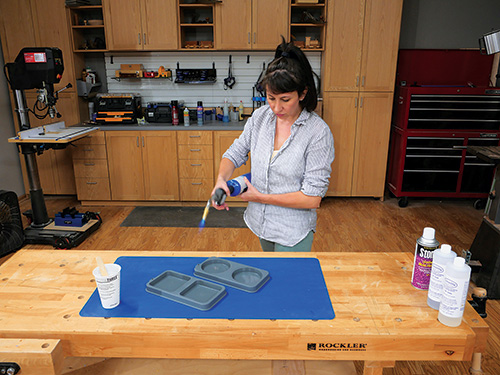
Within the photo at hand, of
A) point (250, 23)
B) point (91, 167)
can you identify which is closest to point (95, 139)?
point (91, 167)

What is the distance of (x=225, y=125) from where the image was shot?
166 inches

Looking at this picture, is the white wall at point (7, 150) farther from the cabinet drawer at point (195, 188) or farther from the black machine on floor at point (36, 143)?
the cabinet drawer at point (195, 188)

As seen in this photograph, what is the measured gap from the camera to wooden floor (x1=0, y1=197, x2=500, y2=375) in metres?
3.45

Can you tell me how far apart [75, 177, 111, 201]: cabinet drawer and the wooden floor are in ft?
0.41

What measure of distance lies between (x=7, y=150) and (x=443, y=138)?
4695 mm

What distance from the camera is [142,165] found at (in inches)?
168

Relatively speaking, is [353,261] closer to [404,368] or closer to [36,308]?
[404,368]

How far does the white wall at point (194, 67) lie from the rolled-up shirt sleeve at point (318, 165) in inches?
124

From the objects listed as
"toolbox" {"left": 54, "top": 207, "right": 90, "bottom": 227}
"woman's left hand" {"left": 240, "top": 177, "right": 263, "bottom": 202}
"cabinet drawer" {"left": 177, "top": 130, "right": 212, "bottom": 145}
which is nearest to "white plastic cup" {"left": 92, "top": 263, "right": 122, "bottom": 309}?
"woman's left hand" {"left": 240, "top": 177, "right": 263, "bottom": 202}

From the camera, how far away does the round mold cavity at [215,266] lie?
1.48 m

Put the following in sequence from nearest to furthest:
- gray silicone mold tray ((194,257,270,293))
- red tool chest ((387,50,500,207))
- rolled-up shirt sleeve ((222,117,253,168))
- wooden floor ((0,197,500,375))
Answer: gray silicone mold tray ((194,257,270,293)) < rolled-up shirt sleeve ((222,117,253,168)) < wooden floor ((0,197,500,375)) < red tool chest ((387,50,500,207))

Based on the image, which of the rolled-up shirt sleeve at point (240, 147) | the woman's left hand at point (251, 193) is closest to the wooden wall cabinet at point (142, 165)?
the rolled-up shirt sleeve at point (240, 147)

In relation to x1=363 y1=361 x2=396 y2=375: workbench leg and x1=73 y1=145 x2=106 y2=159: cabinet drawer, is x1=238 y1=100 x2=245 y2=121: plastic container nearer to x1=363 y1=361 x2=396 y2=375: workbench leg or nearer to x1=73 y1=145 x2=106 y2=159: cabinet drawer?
x1=73 y1=145 x2=106 y2=159: cabinet drawer

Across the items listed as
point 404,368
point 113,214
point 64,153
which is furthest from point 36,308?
point 64,153
